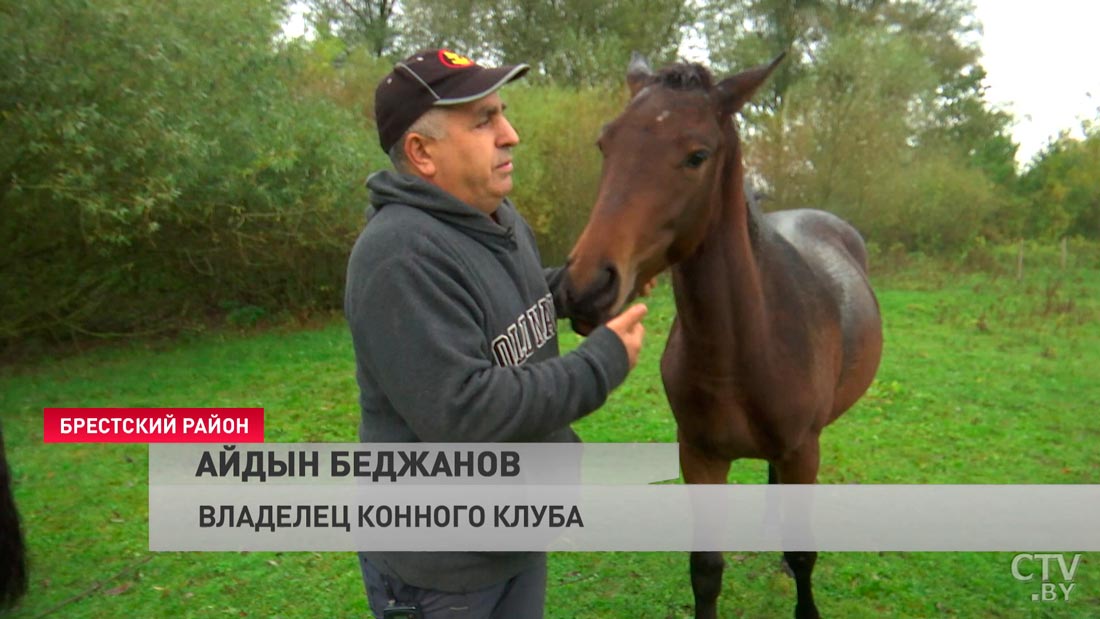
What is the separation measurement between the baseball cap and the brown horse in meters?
0.50

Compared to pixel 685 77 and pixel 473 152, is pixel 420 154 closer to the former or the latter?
pixel 473 152

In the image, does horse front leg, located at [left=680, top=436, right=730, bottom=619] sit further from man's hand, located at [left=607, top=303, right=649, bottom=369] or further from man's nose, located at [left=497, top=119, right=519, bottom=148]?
man's nose, located at [left=497, top=119, right=519, bottom=148]

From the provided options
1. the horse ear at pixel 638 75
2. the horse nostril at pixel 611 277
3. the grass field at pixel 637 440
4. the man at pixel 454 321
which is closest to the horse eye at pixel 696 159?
the horse ear at pixel 638 75

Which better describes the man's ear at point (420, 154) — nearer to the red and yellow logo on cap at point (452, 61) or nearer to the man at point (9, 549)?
the red and yellow logo on cap at point (452, 61)

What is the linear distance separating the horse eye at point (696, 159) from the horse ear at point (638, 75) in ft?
1.08

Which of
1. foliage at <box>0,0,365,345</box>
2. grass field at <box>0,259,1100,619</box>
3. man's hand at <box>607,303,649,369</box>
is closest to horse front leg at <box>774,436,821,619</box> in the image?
grass field at <box>0,259,1100,619</box>

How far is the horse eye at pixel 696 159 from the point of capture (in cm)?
211

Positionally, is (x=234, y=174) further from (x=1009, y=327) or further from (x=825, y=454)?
(x=1009, y=327)

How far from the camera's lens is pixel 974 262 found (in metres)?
16.4

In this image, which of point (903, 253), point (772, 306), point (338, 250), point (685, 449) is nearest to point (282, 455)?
point (685, 449)

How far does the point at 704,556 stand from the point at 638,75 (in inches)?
70.7

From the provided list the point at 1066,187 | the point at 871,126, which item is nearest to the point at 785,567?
the point at 871,126

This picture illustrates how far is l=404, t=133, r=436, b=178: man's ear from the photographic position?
1.55m

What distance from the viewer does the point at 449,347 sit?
138cm
